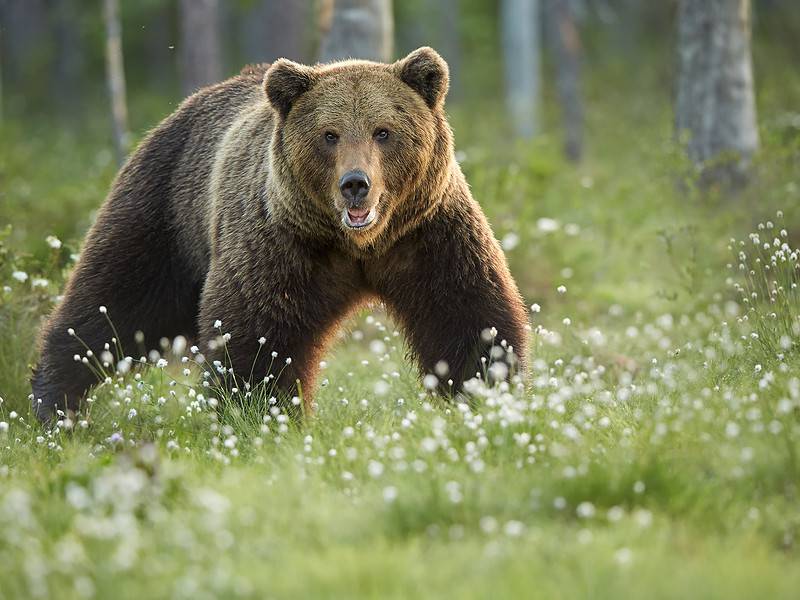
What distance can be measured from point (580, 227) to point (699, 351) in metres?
5.52

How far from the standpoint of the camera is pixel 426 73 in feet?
19.2

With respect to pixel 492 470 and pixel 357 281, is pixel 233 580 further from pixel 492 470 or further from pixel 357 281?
pixel 357 281

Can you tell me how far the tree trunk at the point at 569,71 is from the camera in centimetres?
1983

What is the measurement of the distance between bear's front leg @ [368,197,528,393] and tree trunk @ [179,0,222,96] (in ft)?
35.1

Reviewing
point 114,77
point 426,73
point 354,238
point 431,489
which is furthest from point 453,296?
point 114,77

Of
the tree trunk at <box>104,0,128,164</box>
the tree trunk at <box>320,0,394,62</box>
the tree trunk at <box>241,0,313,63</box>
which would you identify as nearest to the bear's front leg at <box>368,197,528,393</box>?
the tree trunk at <box>320,0,394,62</box>

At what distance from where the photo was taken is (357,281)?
6.06 metres

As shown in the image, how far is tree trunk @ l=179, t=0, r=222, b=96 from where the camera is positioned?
52.5ft

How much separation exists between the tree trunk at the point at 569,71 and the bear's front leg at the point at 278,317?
14922mm

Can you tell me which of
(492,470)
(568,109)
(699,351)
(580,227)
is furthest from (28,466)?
(568,109)

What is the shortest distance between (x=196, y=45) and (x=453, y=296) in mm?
11279

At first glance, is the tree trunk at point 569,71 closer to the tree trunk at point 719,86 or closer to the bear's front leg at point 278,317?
the tree trunk at point 719,86

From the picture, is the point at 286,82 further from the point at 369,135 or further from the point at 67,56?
the point at 67,56

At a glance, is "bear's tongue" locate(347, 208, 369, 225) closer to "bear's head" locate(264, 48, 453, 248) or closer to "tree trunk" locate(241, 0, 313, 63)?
"bear's head" locate(264, 48, 453, 248)
